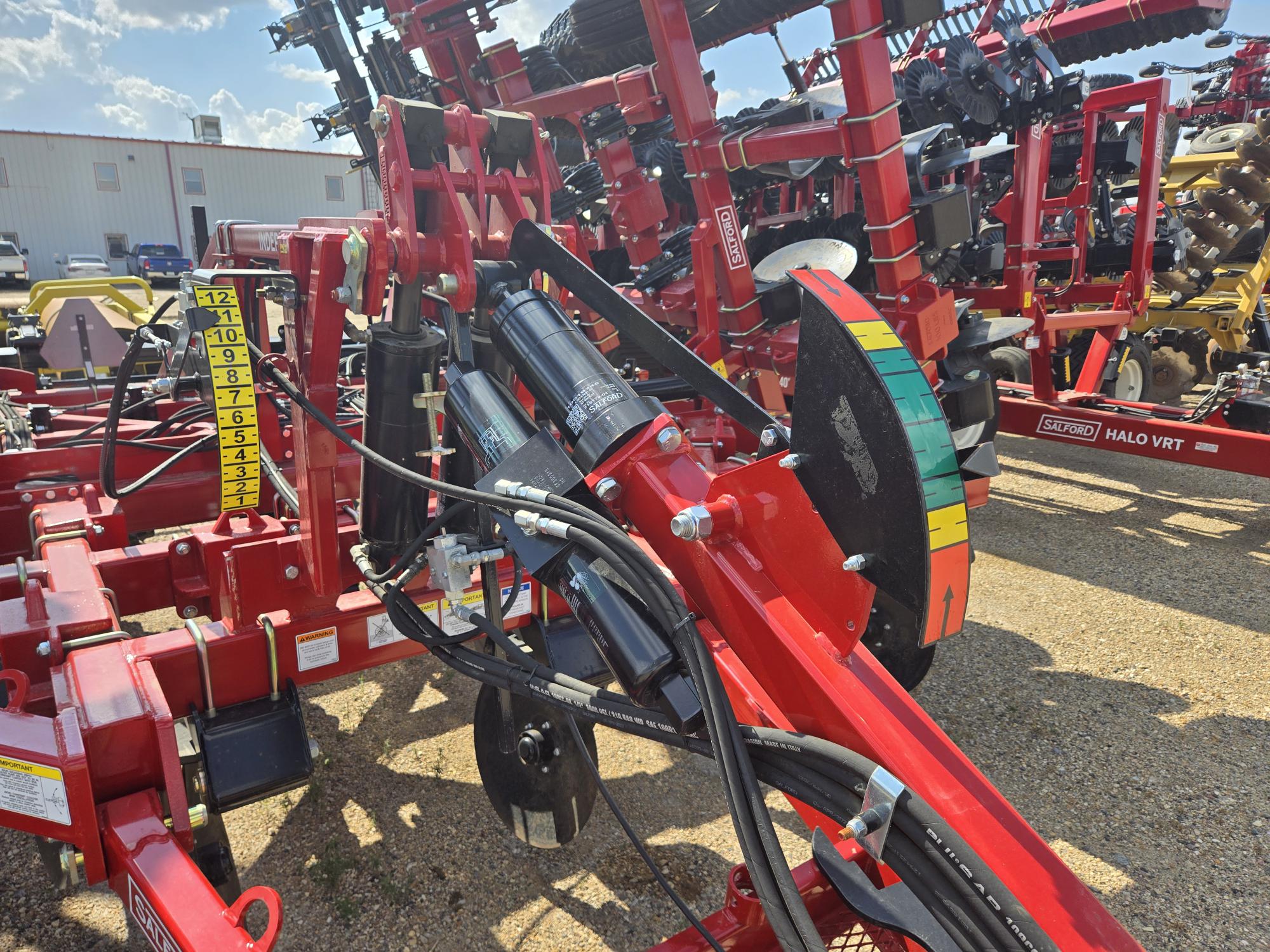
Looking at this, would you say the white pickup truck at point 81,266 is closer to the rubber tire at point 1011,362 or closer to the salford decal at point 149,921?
the rubber tire at point 1011,362

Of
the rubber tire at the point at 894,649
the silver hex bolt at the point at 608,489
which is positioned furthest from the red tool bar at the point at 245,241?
the rubber tire at the point at 894,649

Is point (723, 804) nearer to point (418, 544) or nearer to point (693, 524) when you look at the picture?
point (418, 544)

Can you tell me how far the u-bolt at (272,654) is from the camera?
222 centimetres

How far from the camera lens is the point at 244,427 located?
215cm

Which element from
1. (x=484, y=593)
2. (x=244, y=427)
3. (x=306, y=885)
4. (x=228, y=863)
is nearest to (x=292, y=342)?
(x=244, y=427)

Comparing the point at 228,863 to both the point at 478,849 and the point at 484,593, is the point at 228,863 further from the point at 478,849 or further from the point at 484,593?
the point at 484,593

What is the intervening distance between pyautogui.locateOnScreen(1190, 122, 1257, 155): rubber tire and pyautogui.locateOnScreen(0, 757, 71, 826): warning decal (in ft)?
33.0

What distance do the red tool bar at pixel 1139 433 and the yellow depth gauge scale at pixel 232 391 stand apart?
5190 mm

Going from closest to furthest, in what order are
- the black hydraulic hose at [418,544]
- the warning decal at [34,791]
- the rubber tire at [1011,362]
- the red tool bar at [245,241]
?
1. the warning decal at [34,791]
2. the black hydraulic hose at [418,544]
3. the red tool bar at [245,241]
4. the rubber tire at [1011,362]

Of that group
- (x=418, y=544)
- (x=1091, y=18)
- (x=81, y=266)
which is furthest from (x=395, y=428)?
(x=81, y=266)

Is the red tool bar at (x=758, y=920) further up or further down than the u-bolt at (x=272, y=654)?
further down

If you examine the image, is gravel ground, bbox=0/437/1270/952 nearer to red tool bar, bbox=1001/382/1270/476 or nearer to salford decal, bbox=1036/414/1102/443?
red tool bar, bbox=1001/382/1270/476

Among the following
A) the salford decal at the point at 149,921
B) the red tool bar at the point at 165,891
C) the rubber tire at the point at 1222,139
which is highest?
the rubber tire at the point at 1222,139

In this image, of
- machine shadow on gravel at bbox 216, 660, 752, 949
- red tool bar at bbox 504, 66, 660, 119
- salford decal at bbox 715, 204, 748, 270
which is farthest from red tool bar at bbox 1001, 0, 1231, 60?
machine shadow on gravel at bbox 216, 660, 752, 949
